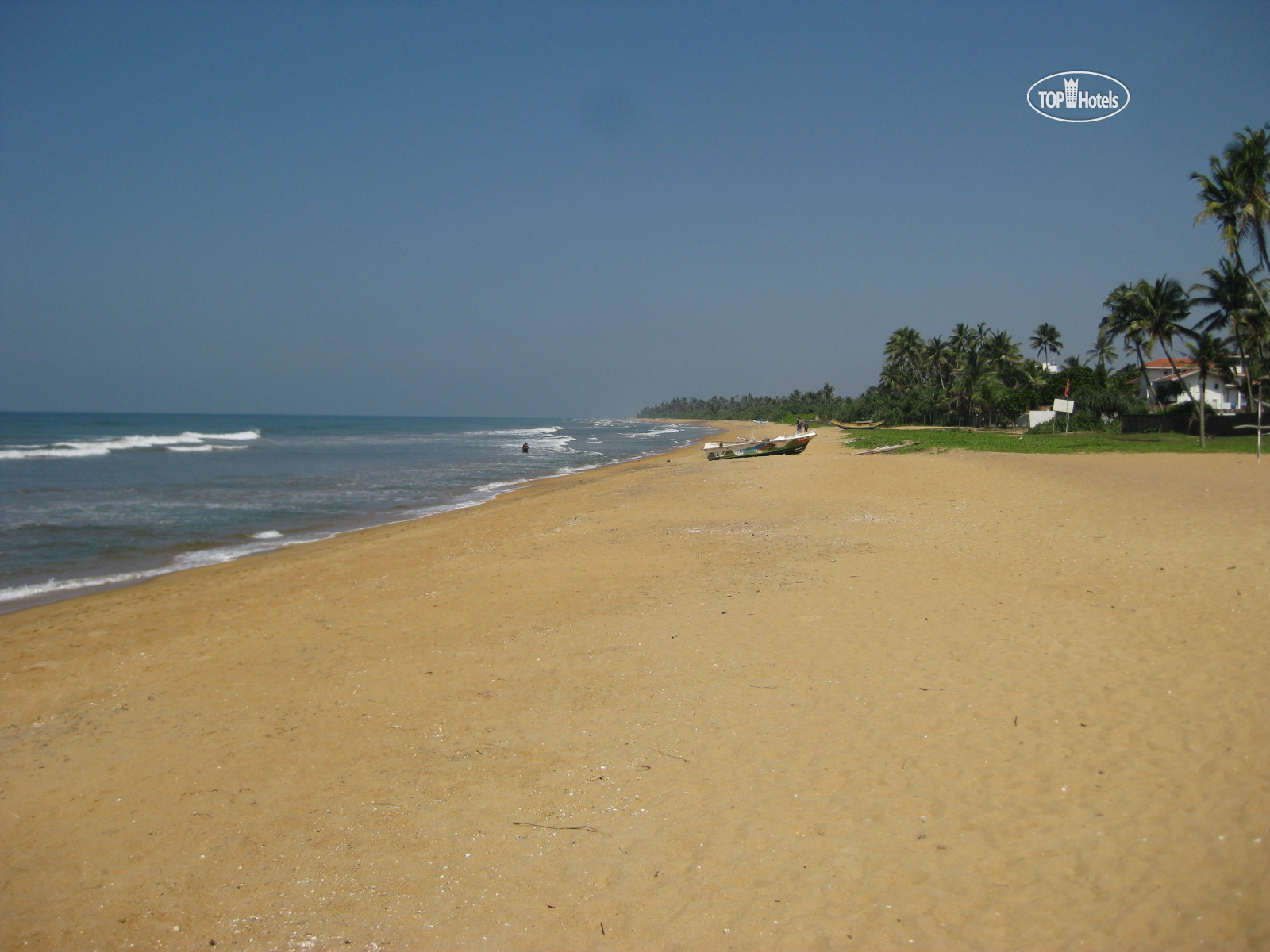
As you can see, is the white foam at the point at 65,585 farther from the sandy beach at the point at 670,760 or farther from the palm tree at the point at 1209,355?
the palm tree at the point at 1209,355

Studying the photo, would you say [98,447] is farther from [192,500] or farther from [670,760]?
[670,760]

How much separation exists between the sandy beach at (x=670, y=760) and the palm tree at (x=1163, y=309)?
35.2m

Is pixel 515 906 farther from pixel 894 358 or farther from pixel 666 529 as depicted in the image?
pixel 894 358

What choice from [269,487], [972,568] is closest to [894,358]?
[269,487]

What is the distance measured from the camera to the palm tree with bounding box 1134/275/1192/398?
36.4 meters

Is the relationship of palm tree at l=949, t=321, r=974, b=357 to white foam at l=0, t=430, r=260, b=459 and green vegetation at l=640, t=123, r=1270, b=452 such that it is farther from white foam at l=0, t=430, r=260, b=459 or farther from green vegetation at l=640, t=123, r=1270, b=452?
white foam at l=0, t=430, r=260, b=459

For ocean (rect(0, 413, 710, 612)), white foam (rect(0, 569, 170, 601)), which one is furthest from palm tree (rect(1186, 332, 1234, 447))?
white foam (rect(0, 569, 170, 601))

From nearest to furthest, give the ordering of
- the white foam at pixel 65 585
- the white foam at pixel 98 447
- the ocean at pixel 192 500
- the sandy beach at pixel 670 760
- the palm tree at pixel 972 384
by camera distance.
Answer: the sandy beach at pixel 670 760 < the white foam at pixel 65 585 < the ocean at pixel 192 500 < the white foam at pixel 98 447 < the palm tree at pixel 972 384

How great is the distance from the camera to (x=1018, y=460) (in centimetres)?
2148

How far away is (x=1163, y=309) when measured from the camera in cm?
3697

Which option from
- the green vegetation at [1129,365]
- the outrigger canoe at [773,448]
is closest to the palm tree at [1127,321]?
the green vegetation at [1129,365]

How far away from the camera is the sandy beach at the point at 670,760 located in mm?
3271

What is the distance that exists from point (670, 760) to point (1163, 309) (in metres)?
44.1

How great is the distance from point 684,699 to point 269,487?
2447 centimetres
